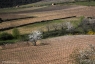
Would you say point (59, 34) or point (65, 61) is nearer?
point (65, 61)

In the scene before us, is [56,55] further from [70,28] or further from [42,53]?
[70,28]

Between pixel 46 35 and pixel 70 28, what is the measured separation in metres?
4.74

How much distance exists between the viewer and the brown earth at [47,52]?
103ft

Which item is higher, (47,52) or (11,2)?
(47,52)

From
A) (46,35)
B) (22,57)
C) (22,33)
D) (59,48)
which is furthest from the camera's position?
(22,33)

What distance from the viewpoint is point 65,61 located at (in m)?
29.6

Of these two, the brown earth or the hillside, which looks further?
the hillside

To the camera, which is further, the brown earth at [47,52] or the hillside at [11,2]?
the hillside at [11,2]

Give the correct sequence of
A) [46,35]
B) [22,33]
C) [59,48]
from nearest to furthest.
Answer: [59,48]
[46,35]
[22,33]

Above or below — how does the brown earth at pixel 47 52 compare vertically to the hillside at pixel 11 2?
above

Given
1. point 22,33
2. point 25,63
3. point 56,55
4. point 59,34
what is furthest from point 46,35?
point 25,63

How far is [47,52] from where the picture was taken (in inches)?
1395

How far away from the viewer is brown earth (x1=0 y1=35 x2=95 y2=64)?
31297 mm

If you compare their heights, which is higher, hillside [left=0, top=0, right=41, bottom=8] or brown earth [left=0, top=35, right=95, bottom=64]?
brown earth [left=0, top=35, right=95, bottom=64]
